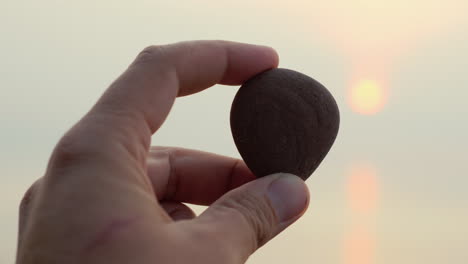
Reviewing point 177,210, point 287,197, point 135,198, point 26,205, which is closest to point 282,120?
point 287,197

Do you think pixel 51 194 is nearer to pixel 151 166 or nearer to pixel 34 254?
pixel 34 254

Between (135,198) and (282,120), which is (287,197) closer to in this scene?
(282,120)

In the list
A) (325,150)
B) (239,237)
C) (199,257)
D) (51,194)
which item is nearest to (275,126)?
(325,150)

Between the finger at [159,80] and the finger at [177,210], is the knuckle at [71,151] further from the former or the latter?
the finger at [177,210]

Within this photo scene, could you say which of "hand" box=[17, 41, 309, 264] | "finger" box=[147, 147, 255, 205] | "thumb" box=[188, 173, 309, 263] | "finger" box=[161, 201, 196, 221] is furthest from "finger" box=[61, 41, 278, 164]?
"finger" box=[161, 201, 196, 221]

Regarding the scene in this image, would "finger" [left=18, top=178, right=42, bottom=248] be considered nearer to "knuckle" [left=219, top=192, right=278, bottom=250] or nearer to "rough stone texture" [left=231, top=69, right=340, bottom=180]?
"knuckle" [left=219, top=192, right=278, bottom=250]

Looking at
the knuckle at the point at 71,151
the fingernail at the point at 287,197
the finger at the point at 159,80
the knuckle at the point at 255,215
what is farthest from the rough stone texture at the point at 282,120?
the knuckle at the point at 71,151
